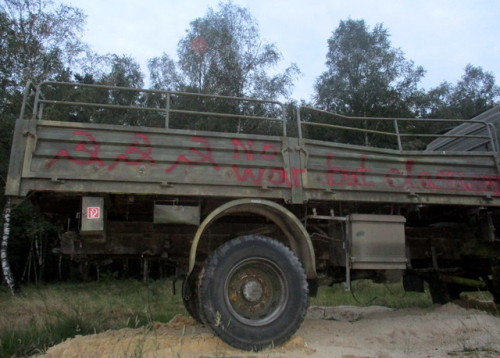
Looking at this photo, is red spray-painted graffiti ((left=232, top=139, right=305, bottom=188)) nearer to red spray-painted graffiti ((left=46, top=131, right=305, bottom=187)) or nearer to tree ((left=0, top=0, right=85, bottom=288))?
red spray-painted graffiti ((left=46, top=131, right=305, bottom=187))

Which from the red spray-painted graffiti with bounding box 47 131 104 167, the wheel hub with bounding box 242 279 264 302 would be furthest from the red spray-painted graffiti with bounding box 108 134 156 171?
the wheel hub with bounding box 242 279 264 302

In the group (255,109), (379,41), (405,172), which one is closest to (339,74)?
(379,41)

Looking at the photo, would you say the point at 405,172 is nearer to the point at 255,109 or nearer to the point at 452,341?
the point at 452,341

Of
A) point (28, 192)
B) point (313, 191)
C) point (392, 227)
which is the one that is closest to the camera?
point (28, 192)

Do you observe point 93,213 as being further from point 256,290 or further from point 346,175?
point 346,175

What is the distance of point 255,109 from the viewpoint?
20031mm

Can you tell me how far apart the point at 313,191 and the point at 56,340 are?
3.09 metres

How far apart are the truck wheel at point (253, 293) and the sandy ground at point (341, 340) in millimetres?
150

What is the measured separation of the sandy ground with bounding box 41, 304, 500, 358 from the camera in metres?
3.75

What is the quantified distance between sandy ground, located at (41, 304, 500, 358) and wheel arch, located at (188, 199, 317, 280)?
2.42 ft

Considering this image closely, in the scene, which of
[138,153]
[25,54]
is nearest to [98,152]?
[138,153]

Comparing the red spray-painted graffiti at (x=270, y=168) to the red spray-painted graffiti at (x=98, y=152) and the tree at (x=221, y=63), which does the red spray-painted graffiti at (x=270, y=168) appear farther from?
the tree at (x=221, y=63)

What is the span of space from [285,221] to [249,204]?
1.39 feet

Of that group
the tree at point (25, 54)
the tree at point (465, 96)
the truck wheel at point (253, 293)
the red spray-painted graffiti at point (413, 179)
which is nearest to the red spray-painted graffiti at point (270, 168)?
the red spray-painted graffiti at point (413, 179)
